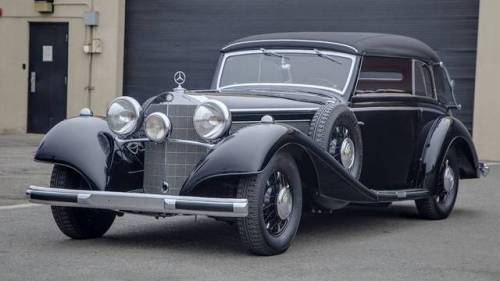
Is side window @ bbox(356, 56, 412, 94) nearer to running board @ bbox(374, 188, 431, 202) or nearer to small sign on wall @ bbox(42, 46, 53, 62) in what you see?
running board @ bbox(374, 188, 431, 202)

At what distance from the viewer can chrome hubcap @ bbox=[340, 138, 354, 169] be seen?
24.8 feet

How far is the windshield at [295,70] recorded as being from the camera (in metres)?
Answer: 8.15

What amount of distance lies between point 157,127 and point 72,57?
13.0 m

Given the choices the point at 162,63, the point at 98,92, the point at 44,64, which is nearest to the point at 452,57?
the point at 162,63

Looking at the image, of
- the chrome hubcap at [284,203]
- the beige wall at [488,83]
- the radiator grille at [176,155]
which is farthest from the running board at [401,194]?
the beige wall at [488,83]

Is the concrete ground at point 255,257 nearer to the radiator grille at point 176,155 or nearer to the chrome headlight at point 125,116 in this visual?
the radiator grille at point 176,155

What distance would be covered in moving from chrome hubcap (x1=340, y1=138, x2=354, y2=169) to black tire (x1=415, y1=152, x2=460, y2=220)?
1430mm

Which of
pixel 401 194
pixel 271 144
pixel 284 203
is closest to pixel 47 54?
pixel 401 194

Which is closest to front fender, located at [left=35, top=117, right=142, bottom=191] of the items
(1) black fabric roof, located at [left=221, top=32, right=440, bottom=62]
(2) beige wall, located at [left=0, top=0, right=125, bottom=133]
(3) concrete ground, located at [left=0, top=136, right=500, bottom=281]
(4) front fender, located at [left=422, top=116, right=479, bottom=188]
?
(3) concrete ground, located at [left=0, top=136, right=500, bottom=281]

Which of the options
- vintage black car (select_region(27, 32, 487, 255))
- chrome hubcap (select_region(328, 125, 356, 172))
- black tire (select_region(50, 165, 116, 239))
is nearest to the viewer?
vintage black car (select_region(27, 32, 487, 255))

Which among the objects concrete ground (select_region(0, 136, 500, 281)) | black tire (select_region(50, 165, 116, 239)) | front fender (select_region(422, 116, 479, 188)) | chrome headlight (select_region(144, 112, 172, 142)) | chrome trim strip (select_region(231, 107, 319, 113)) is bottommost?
concrete ground (select_region(0, 136, 500, 281))

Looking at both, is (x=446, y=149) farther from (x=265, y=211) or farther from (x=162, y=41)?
(x=162, y=41)

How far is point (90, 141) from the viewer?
23.3 feet

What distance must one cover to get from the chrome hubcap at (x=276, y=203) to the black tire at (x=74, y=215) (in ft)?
4.43
